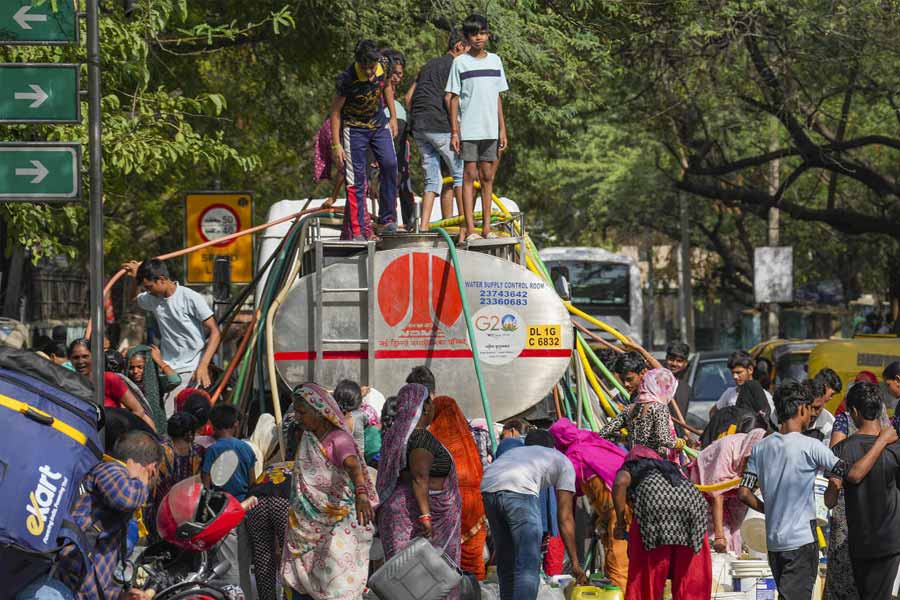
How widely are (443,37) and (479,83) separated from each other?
6720 mm

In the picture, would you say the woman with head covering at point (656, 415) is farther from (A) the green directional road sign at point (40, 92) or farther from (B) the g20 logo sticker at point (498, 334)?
(A) the green directional road sign at point (40, 92)

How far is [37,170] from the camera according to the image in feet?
22.2

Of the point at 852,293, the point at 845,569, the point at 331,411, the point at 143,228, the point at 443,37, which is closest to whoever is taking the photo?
the point at 331,411

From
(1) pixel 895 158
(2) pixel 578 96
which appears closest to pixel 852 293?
(1) pixel 895 158

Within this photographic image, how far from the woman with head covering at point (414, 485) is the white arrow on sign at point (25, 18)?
8.87ft

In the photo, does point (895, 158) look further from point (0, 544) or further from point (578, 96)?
point (0, 544)

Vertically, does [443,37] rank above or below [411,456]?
above

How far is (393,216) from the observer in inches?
453

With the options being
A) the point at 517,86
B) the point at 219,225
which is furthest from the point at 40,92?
the point at 517,86

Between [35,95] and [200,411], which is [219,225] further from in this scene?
[35,95]

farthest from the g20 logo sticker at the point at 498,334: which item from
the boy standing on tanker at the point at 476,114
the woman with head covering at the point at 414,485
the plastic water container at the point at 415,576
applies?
the plastic water container at the point at 415,576

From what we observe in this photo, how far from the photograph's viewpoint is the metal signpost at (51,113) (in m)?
6.55

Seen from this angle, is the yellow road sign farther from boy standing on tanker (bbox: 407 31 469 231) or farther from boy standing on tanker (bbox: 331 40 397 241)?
boy standing on tanker (bbox: 331 40 397 241)

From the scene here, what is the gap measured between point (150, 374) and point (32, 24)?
416 centimetres
